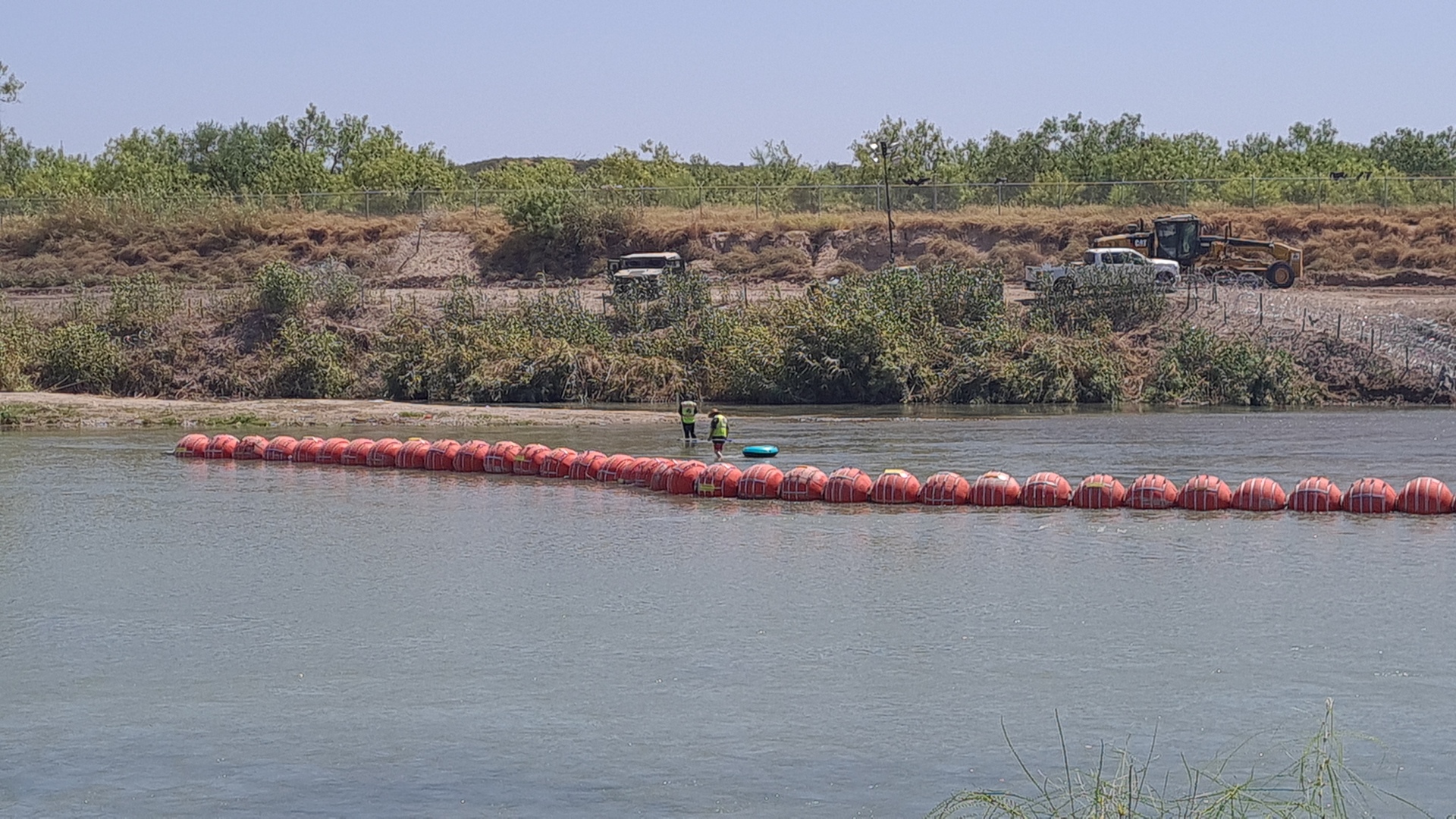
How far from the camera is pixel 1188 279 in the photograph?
55469 mm

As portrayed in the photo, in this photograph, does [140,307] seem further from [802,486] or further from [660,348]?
[802,486]

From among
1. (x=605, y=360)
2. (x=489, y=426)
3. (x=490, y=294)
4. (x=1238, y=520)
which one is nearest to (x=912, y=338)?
(x=605, y=360)

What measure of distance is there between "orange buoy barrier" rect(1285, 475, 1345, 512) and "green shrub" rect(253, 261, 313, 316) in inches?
1451

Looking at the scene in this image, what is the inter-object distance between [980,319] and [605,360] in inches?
460

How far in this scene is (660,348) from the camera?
171 feet

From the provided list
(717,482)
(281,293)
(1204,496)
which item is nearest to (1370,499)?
(1204,496)

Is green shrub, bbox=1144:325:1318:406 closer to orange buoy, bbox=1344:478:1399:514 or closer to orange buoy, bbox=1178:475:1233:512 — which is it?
orange buoy, bbox=1178:475:1233:512

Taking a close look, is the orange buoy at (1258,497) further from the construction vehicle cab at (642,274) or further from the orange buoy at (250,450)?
the construction vehicle cab at (642,274)

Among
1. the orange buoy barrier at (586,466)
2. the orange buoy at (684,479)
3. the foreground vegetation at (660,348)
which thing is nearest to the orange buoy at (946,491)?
the orange buoy at (684,479)

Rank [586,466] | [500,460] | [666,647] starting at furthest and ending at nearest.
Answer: [500,460]
[586,466]
[666,647]

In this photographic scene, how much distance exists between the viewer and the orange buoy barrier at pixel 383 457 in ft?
114

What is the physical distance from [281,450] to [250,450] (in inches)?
30.3

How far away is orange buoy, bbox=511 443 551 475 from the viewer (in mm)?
33281

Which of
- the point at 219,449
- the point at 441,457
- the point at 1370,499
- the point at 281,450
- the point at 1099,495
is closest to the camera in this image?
the point at 1370,499
